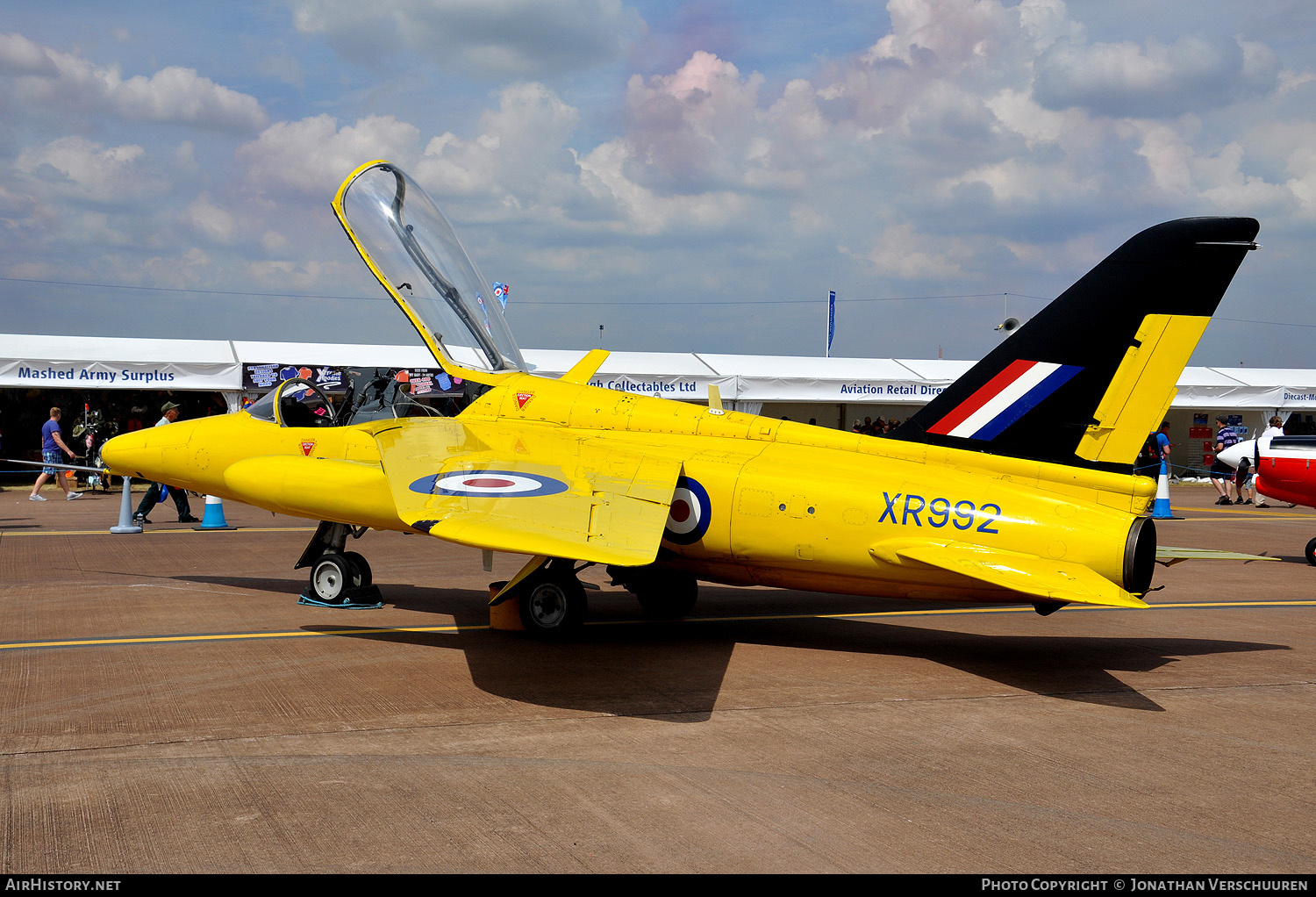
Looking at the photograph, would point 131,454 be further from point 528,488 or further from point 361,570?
point 528,488

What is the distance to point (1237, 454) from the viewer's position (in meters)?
19.4

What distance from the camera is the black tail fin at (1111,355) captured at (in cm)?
838

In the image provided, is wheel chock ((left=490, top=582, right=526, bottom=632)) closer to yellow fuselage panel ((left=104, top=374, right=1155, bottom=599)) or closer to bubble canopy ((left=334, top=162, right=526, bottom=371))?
yellow fuselage panel ((left=104, top=374, right=1155, bottom=599))

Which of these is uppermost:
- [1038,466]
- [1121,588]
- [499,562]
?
[1038,466]

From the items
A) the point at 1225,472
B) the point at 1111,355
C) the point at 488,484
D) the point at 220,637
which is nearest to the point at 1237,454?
the point at 1225,472

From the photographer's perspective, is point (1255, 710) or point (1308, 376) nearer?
point (1255, 710)

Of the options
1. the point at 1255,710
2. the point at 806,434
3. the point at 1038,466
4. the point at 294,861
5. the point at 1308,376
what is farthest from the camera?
the point at 1308,376

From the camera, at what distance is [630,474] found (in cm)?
881

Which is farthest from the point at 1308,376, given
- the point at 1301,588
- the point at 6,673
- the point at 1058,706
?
the point at 6,673

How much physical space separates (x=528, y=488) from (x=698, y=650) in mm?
2266

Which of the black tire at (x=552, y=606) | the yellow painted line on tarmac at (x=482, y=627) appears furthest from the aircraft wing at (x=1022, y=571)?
the black tire at (x=552, y=606)

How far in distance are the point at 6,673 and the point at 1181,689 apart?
920 cm

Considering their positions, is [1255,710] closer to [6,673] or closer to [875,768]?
[875,768]

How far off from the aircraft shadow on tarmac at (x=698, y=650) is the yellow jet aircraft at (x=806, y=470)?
651mm
